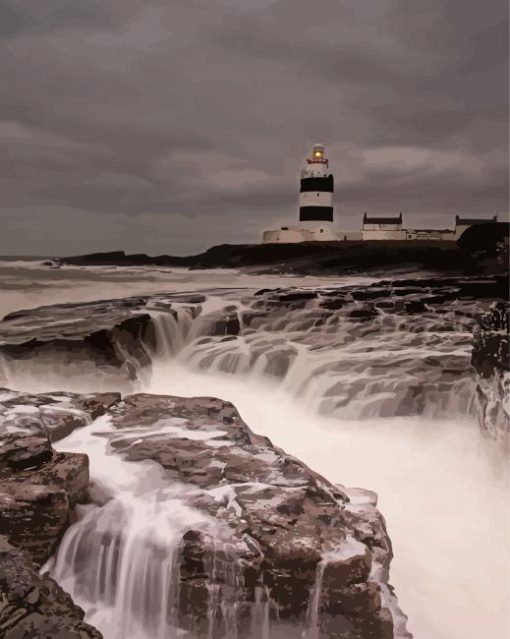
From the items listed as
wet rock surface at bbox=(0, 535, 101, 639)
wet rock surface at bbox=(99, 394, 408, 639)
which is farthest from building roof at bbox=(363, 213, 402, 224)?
wet rock surface at bbox=(0, 535, 101, 639)

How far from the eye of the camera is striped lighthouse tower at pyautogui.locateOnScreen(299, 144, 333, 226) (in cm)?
192

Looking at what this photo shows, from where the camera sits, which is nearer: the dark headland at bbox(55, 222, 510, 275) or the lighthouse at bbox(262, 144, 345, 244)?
the lighthouse at bbox(262, 144, 345, 244)

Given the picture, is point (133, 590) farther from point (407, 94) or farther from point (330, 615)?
point (407, 94)

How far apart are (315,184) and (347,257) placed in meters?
1.02

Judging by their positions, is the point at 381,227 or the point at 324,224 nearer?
the point at 324,224

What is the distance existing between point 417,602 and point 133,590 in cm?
81

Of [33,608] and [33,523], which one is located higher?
[33,523]

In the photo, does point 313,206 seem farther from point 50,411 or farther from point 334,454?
point 50,411

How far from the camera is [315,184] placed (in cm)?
194

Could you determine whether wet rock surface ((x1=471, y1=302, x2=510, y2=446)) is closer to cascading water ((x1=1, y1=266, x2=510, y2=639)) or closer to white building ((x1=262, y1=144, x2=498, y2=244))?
cascading water ((x1=1, y1=266, x2=510, y2=639))

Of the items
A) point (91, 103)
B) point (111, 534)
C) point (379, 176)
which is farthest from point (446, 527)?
point (91, 103)

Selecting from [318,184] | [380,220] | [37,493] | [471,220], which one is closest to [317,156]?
[318,184]

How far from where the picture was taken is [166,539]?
4.46 feet

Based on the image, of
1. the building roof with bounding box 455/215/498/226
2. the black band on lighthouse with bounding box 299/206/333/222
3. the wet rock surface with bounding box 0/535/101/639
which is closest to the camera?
the wet rock surface with bounding box 0/535/101/639
